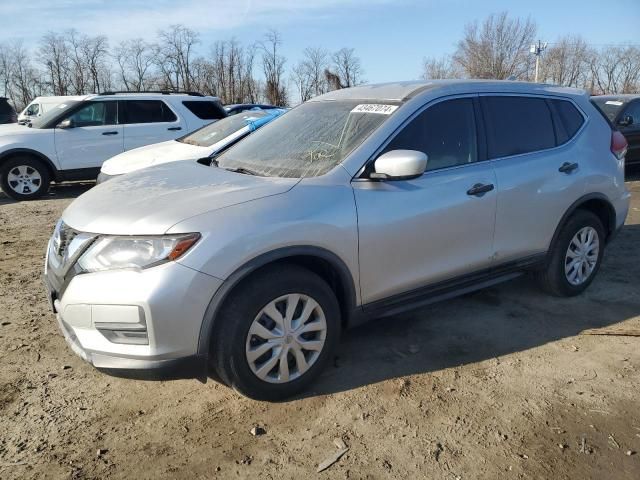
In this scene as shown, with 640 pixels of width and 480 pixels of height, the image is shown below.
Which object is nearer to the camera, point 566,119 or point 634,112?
point 566,119

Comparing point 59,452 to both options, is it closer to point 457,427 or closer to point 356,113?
point 457,427

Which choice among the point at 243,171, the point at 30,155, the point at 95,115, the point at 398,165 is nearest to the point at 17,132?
the point at 30,155

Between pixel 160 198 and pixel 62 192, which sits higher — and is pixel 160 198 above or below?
above

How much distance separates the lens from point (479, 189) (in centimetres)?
353

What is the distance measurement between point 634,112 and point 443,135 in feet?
27.6

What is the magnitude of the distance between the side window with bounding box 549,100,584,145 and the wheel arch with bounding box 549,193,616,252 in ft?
1.68

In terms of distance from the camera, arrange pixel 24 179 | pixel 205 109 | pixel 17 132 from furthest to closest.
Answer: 1. pixel 205 109
2. pixel 24 179
3. pixel 17 132

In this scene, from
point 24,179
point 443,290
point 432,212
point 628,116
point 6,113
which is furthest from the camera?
point 6,113

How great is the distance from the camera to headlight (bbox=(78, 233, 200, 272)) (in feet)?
8.37

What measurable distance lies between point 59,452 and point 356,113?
2.58 meters

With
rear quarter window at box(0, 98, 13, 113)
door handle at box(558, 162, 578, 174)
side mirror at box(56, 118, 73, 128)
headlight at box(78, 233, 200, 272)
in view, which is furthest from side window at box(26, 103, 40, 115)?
door handle at box(558, 162, 578, 174)

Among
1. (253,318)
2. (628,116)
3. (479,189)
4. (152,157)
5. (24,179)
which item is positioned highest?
(628,116)

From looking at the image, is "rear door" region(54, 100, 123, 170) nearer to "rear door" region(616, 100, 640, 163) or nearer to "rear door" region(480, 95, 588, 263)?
"rear door" region(480, 95, 588, 263)

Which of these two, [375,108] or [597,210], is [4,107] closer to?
[375,108]
